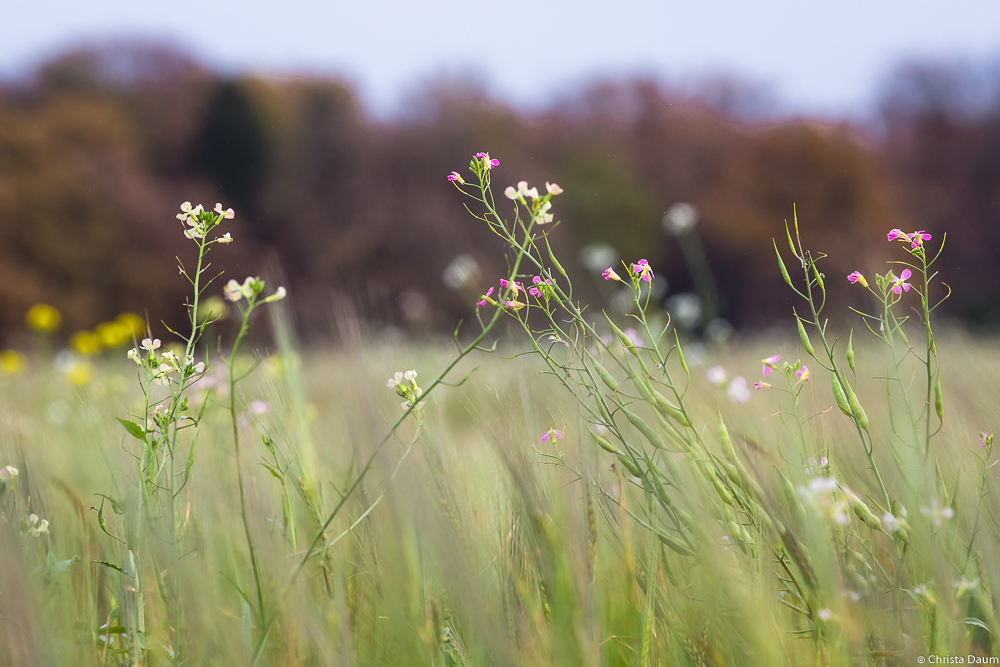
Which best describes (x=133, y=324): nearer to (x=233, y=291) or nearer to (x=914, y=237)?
(x=233, y=291)

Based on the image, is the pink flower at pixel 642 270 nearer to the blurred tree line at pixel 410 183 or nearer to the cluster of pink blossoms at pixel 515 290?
the cluster of pink blossoms at pixel 515 290

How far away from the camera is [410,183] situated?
13289 mm

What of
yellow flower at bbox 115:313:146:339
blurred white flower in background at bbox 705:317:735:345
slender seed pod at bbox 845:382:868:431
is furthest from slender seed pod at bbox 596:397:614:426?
blurred white flower in background at bbox 705:317:735:345

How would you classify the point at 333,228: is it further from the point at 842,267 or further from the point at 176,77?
the point at 842,267

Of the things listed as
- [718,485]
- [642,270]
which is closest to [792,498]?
[718,485]

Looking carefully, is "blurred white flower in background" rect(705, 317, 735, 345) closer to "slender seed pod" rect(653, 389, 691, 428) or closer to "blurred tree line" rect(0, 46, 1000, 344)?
"slender seed pod" rect(653, 389, 691, 428)

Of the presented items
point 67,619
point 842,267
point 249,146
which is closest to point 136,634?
point 67,619

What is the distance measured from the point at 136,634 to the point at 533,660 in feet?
1.28

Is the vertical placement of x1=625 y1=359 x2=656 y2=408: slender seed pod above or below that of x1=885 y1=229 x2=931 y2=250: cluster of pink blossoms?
below

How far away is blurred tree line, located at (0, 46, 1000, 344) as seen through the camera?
10.7 meters

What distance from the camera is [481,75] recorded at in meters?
15.3

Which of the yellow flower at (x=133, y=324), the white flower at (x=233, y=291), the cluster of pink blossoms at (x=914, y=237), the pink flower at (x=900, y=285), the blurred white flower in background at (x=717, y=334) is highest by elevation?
the white flower at (x=233, y=291)

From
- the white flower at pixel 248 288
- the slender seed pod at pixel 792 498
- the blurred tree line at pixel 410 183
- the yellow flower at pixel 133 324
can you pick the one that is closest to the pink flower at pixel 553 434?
the slender seed pod at pixel 792 498

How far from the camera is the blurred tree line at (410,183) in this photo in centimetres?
1073
